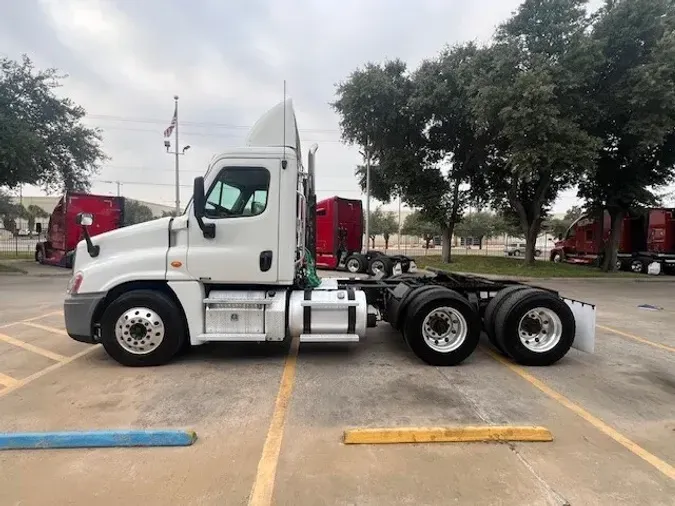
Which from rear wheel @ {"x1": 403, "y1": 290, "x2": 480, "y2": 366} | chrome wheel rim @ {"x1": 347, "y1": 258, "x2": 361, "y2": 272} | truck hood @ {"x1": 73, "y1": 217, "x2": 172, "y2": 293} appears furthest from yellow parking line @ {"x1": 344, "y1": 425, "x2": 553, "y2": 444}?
chrome wheel rim @ {"x1": 347, "y1": 258, "x2": 361, "y2": 272}

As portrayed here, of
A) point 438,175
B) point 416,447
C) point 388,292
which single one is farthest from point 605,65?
point 416,447

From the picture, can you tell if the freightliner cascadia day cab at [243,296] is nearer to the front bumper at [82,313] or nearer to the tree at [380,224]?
the front bumper at [82,313]

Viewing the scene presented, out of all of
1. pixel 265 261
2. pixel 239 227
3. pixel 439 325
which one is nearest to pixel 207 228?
pixel 239 227

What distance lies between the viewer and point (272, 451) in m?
3.46

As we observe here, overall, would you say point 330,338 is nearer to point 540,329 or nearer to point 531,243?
point 540,329

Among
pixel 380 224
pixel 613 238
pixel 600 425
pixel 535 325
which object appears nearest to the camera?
pixel 600 425

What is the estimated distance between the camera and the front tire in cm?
543

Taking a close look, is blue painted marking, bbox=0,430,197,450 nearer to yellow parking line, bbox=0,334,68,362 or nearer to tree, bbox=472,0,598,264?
yellow parking line, bbox=0,334,68,362

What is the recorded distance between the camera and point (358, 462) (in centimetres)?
329

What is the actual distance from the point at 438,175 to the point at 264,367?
65.7 feet

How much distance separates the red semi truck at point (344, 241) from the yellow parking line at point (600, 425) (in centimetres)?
1272

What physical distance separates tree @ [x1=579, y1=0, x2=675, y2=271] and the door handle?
54.5ft

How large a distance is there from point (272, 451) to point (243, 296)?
2.52 meters

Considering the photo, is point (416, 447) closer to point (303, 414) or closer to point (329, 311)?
point (303, 414)
